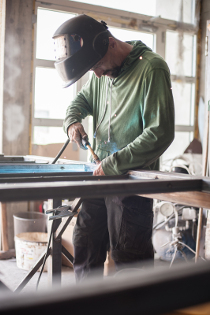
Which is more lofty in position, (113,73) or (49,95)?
(49,95)

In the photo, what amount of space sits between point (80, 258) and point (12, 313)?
150cm

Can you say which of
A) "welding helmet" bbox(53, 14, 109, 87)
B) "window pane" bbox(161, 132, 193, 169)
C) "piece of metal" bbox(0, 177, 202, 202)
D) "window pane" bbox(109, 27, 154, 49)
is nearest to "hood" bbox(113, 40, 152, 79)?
"welding helmet" bbox(53, 14, 109, 87)

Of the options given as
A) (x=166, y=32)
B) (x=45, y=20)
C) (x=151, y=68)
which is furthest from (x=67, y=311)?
(x=166, y=32)

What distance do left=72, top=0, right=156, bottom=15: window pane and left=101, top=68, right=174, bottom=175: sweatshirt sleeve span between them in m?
3.16

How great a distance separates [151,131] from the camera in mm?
1448

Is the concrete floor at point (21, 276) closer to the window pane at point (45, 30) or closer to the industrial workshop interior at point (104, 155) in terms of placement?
the industrial workshop interior at point (104, 155)

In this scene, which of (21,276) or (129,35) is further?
(129,35)

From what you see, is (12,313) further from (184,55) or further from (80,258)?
(184,55)

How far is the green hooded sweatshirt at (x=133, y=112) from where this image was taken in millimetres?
1454

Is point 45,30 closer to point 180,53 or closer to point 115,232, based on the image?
point 180,53

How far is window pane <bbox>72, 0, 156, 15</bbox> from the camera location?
4383 millimetres

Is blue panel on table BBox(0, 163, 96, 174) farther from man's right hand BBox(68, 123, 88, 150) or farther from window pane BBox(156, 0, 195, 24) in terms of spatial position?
window pane BBox(156, 0, 195, 24)

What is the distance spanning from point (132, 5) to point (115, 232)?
386 centimetres

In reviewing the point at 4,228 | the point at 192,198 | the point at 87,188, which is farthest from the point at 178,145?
the point at 87,188
